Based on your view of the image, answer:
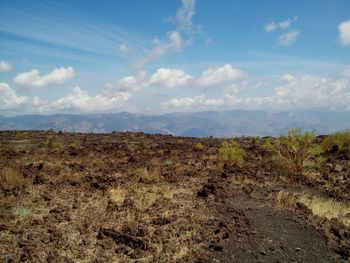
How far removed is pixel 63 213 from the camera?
10.6 metres

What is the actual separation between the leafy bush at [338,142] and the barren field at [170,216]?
9861 millimetres

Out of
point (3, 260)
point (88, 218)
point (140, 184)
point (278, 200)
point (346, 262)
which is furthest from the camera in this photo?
point (140, 184)

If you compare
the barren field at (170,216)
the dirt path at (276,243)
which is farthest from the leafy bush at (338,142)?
the dirt path at (276,243)

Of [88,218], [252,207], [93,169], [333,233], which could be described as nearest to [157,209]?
[88,218]

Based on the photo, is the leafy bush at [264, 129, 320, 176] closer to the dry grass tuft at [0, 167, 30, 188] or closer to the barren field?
the barren field

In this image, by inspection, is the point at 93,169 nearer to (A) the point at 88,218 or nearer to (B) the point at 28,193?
(B) the point at 28,193

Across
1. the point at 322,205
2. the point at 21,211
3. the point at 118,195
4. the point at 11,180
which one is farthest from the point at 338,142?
the point at 21,211

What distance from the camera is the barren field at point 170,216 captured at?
8289mm

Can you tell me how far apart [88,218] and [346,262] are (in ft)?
22.8

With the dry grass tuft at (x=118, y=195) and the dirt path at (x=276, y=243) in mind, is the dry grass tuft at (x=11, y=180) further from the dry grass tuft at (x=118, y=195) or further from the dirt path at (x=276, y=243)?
the dirt path at (x=276, y=243)

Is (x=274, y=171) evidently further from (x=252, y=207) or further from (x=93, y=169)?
(x=93, y=169)

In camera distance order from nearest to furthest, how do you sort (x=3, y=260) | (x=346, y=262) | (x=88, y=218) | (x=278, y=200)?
1. (x=3, y=260)
2. (x=346, y=262)
3. (x=88, y=218)
4. (x=278, y=200)

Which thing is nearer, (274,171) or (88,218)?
(88,218)

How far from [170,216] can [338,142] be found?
21561 millimetres
